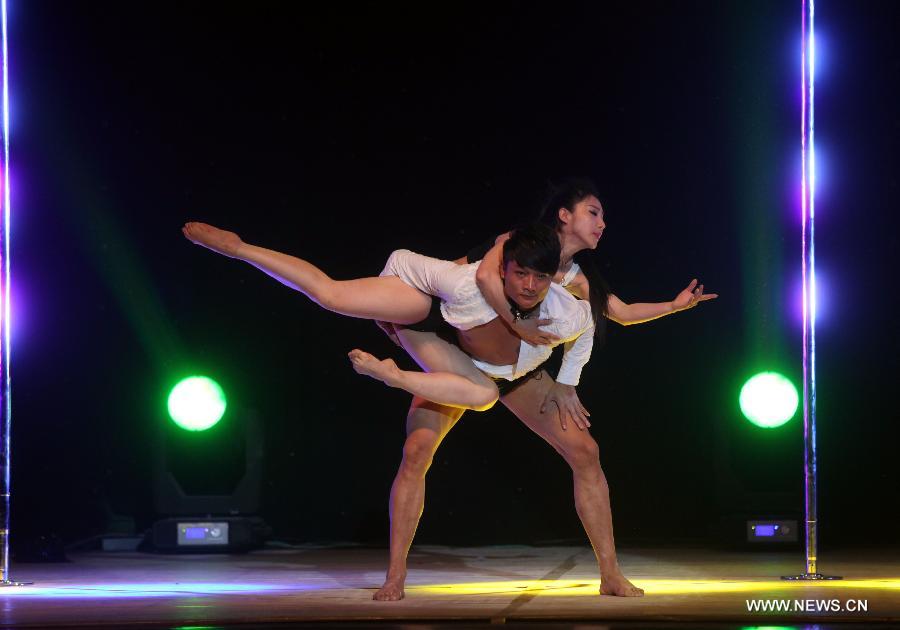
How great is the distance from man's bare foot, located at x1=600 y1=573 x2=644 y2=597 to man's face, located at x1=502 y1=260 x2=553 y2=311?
0.75 meters

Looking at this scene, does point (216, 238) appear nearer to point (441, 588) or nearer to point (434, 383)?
point (434, 383)

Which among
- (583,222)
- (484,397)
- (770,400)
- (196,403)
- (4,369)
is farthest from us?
(196,403)

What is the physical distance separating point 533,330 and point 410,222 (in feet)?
6.21

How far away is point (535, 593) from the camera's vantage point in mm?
3371

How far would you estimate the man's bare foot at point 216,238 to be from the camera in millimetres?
3547

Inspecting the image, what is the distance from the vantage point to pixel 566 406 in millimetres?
3475

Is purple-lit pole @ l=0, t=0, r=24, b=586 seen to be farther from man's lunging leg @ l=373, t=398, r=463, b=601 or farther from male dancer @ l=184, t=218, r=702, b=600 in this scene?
man's lunging leg @ l=373, t=398, r=463, b=601

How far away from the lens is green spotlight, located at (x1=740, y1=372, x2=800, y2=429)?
15.4ft

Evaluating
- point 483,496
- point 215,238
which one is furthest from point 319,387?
point 215,238

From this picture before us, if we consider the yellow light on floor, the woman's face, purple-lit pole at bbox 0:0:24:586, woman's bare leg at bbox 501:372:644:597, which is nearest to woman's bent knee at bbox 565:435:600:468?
woman's bare leg at bbox 501:372:644:597

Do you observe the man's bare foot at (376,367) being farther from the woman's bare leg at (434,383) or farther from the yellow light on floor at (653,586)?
the yellow light on floor at (653,586)

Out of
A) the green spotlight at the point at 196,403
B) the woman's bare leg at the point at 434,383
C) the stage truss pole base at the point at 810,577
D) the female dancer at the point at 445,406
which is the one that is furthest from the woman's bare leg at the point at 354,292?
the green spotlight at the point at 196,403

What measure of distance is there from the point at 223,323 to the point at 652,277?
1.72 meters

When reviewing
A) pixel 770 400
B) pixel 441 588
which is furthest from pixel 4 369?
pixel 770 400
